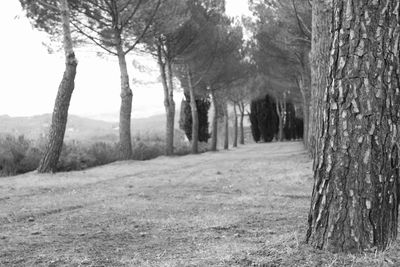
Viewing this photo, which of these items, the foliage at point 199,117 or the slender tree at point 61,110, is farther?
the foliage at point 199,117

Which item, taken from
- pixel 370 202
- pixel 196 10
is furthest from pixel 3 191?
pixel 196 10

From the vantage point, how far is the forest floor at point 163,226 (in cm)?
274

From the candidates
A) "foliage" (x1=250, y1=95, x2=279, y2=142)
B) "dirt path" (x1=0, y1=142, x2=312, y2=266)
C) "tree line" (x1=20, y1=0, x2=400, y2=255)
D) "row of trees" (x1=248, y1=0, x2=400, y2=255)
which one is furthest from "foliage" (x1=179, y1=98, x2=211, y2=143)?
"row of trees" (x1=248, y1=0, x2=400, y2=255)

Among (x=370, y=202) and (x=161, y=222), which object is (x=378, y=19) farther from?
(x=161, y=222)

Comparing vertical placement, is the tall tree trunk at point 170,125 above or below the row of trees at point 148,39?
below

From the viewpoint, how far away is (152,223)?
4.00 meters

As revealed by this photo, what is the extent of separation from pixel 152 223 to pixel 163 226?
0.61ft

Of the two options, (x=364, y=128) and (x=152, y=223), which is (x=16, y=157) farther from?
(x=364, y=128)

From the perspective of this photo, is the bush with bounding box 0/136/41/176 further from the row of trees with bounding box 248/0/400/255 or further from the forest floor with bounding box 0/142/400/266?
the row of trees with bounding box 248/0/400/255

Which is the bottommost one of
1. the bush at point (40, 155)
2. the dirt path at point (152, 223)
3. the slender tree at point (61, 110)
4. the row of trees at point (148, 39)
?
the dirt path at point (152, 223)

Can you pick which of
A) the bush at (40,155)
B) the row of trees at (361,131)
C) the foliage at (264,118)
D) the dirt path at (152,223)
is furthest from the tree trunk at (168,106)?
the foliage at (264,118)

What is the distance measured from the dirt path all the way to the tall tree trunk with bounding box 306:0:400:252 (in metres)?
0.48

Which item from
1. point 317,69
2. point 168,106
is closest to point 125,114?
point 168,106

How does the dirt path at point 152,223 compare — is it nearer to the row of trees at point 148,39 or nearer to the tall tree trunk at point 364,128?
the tall tree trunk at point 364,128
